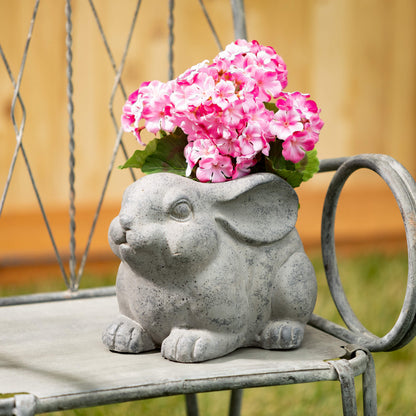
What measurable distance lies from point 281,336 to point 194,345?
145 mm

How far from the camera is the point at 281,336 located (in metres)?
1.04

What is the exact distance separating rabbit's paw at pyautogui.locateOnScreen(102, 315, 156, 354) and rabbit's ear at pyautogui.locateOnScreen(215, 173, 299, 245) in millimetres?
206

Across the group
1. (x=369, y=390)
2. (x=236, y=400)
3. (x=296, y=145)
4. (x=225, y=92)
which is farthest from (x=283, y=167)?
(x=236, y=400)

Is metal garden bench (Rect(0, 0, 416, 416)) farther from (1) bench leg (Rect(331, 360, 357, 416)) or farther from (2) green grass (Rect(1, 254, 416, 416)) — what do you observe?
(2) green grass (Rect(1, 254, 416, 416))

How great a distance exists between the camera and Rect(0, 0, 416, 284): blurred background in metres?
2.62

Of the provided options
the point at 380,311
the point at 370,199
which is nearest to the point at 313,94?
the point at 370,199

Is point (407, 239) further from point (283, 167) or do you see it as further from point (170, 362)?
point (170, 362)

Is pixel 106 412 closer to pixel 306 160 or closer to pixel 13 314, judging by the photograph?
pixel 13 314

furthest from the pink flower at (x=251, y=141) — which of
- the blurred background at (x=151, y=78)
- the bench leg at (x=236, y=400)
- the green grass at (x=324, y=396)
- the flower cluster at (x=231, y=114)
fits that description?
the blurred background at (x=151, y=78)

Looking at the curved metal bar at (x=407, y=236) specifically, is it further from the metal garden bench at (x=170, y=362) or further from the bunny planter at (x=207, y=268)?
the bunny planter at (x=207, y=268)

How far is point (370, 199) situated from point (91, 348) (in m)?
2.24

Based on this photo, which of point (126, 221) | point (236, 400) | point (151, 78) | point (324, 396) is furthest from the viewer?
point (151, 78)

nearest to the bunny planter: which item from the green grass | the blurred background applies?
the green grass

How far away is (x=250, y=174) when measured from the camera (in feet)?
3.41
